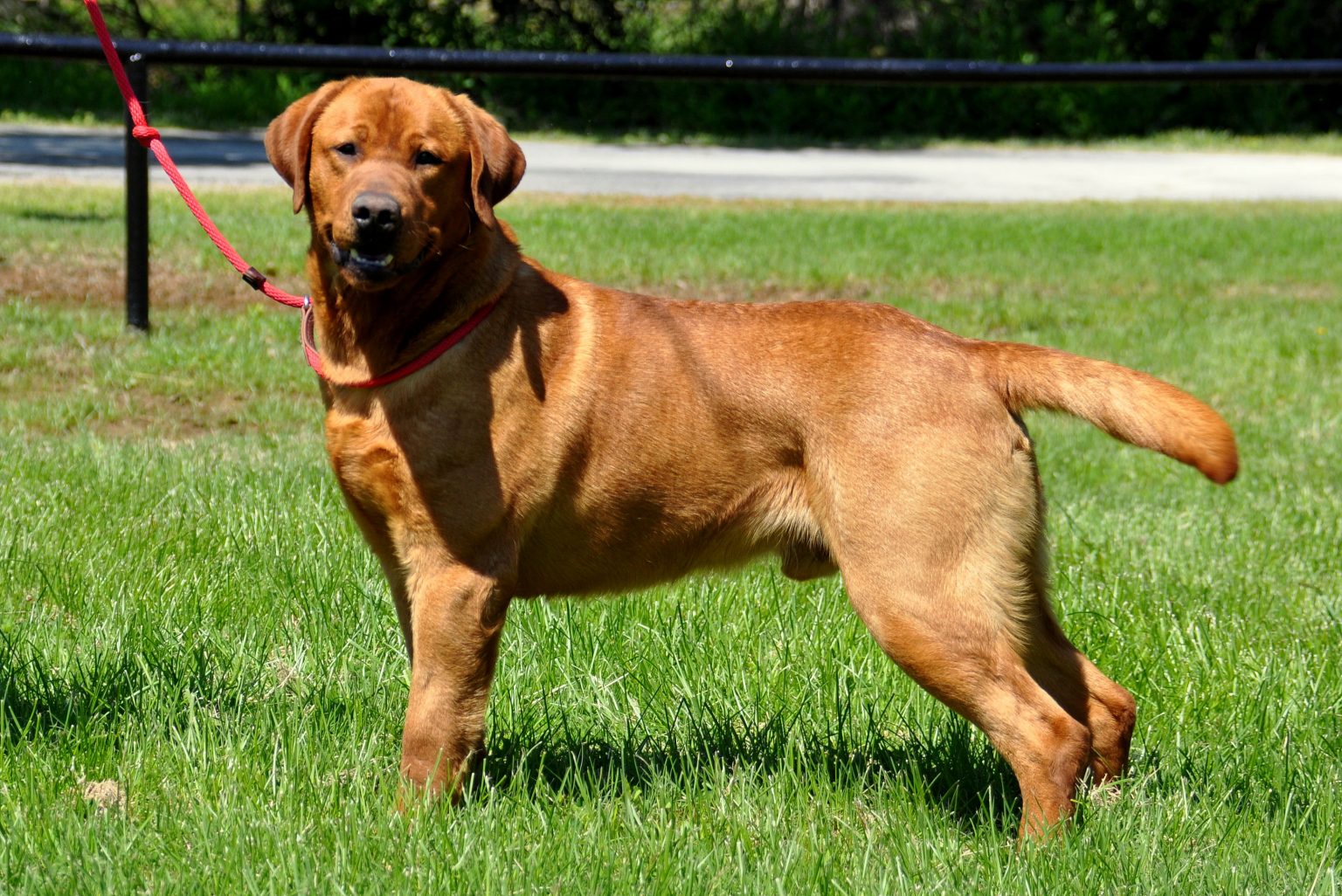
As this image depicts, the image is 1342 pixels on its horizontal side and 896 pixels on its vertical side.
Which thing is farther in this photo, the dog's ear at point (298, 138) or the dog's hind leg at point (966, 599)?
the dog's ear at point (298, 138)

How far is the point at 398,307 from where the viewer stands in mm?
3334

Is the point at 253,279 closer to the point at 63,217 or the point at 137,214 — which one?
the point at 137,214

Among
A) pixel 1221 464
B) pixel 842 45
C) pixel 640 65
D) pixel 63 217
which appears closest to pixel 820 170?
pixel 842 45

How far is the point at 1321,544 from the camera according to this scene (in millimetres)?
5789

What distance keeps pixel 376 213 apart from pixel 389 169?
182 millimetres

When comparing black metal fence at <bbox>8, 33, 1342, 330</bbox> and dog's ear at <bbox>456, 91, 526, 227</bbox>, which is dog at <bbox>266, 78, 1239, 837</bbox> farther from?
black metal fence at <bbox>8, 33, 1342, 330</bbox>

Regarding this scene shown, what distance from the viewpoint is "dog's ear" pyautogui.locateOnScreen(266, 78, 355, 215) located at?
3.38 m

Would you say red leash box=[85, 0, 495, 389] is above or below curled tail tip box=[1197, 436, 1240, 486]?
above

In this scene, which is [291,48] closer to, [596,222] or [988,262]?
[596,222]

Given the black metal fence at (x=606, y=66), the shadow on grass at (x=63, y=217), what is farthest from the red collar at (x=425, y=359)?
the shadow on grass at (x=63, y=217)

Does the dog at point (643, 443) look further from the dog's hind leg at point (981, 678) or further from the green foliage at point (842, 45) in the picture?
the green foliage at point (842, 45)

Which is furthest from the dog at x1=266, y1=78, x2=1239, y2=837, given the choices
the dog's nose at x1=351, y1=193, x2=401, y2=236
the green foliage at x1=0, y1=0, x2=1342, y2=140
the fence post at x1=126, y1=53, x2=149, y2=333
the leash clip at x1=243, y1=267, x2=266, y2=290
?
the green foliage at x1=0, y1=0, x2=1342, y2=140

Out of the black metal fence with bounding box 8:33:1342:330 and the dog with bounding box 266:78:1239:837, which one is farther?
the black metal fence with bounding box 8:33:1342:330

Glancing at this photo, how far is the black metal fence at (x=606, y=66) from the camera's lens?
23.3 feet
